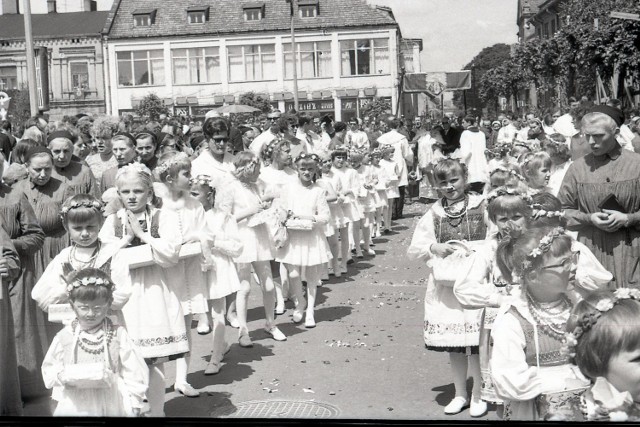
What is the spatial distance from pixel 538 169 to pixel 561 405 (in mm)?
3413

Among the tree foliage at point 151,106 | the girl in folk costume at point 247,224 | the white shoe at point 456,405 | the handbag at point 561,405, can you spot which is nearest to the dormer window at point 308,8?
the tree foliage at point 151,106

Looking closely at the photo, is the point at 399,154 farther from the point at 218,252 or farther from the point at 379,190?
the point at 218,252

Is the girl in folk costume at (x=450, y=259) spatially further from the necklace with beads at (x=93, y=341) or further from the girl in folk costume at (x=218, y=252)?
the necklace with beads at (x=93, y=341)

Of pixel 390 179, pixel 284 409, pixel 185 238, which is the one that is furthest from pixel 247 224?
pixel 390 179

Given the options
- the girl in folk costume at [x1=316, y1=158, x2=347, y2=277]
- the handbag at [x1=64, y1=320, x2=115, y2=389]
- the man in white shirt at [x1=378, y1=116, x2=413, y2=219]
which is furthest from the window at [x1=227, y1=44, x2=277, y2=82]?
the man in white shirt at [x1=378, y1=116, x2=413, y2=219]

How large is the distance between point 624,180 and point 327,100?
204 centimetres

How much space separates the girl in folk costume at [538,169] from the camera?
5832 mm

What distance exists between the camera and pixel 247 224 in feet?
21.5

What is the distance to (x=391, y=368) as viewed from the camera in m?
3.81

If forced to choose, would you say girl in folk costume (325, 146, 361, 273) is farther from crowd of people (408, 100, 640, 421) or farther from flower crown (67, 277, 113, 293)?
flower crown (67, 277, 113, 293)

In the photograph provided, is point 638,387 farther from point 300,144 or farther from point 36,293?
point 300,144

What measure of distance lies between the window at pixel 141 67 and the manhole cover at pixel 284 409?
1.89 metres

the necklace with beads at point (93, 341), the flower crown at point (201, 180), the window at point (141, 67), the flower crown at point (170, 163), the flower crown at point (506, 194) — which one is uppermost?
the window at point (141, 67)

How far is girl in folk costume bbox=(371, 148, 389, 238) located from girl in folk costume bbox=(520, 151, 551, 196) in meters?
4.83
